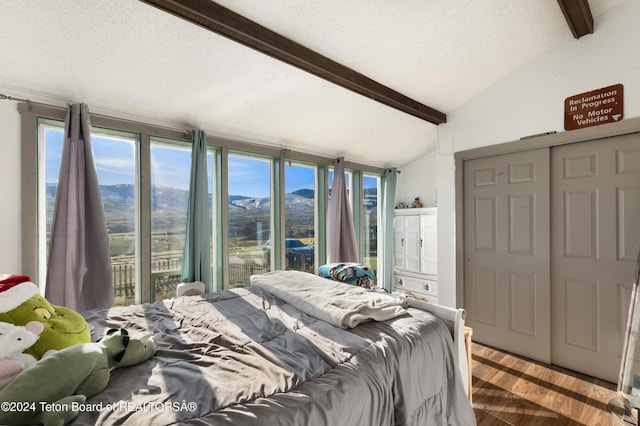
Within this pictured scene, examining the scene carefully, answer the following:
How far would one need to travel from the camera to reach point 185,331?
4.81 ft

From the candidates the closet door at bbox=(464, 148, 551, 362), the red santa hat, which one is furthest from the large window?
the closet door at bbox=(464, 148, 551, 362)

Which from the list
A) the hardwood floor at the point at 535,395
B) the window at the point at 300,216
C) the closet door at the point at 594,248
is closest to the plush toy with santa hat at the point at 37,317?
the hardwood floor at the point at 535,395

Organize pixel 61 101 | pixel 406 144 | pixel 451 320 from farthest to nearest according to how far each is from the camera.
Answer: pixel 406 144 → pixel 61 101 → pixel 451 320

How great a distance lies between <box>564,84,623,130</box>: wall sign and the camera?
2209 millimetres

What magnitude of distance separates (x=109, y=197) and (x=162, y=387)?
83.0 inches

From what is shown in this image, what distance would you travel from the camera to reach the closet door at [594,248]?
2.17 m

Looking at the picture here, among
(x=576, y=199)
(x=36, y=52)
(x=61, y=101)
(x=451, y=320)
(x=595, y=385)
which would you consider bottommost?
(x=595, y=385)

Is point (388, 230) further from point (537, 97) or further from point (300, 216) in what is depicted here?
point (537, 97)

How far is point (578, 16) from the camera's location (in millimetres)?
2131

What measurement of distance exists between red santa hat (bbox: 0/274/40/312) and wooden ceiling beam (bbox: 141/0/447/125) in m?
1.44

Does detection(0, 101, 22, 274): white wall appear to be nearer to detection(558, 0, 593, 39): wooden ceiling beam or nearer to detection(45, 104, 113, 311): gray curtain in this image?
detection(45, 104, 113, 311): gray curtain

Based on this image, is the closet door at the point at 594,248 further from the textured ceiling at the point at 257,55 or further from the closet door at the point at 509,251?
the textured ceiling at the point at 257,55

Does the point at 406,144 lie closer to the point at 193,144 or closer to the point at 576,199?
the point at 576,199

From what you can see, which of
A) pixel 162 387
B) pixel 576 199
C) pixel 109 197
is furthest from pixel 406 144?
pixel 162 387
